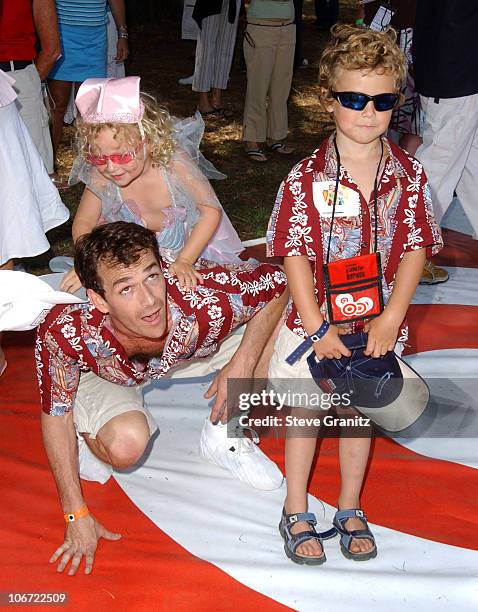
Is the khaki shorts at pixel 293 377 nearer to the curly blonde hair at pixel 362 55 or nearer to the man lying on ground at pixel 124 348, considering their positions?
the man lying on ground at pixel 124 348

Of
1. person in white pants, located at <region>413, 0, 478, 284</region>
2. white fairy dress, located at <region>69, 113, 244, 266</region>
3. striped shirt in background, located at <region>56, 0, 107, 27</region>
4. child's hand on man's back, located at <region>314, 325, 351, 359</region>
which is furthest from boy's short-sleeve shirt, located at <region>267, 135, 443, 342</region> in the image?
striped shirt in background, located at <region>56, 0, 107, 27</region>

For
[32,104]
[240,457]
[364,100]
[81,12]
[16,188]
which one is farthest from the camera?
[81,12]

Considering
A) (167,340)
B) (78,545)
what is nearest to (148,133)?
(167,340)

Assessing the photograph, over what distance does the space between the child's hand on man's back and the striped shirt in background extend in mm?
3374

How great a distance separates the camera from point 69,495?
2389mm

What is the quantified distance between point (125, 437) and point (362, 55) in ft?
4.07

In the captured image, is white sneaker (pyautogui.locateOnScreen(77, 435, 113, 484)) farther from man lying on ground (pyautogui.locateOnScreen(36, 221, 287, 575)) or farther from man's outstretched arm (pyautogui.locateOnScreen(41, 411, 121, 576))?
man's outstretched arm (pyautogui.locateOnScreen(41, 411, 121, 576))

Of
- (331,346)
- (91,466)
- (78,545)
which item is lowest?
(91,466)

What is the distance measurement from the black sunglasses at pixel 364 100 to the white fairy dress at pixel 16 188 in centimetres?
143

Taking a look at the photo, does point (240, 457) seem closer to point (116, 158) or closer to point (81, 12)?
point (116, 158)

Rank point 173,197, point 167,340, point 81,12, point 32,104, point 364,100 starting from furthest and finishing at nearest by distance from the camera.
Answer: point 81,12 → point 32,104 → point 173,197 → point 167,340 → point 364,100

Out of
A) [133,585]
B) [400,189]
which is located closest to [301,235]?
[400,189]

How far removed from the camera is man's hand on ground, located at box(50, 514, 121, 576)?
2355 millimetres

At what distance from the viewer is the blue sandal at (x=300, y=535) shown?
7.78ft
